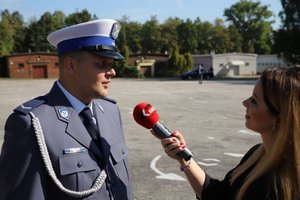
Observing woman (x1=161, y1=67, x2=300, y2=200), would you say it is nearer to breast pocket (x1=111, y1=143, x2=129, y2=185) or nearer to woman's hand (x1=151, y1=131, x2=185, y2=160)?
woman's hand (x1=151, y1=131, x2=185, y2=160)

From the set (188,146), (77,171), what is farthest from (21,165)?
(188,146)

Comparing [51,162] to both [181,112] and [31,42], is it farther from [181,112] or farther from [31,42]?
[31,42]

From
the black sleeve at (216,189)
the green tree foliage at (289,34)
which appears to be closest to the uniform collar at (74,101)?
the black sleeve at (216,189)

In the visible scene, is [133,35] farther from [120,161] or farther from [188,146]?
[120,161]

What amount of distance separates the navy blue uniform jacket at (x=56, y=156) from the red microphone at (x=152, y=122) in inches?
9.9

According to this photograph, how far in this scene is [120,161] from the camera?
2.78m

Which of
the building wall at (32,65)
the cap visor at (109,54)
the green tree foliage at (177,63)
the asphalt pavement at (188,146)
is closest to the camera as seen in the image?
the cap visor at (109,54)

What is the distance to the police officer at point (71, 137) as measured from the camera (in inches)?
88.0

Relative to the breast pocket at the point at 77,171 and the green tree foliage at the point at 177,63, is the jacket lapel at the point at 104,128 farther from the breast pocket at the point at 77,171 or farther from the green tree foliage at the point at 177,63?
the green tree foliage at the point at 177,63

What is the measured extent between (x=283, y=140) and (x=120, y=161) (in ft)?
3.53

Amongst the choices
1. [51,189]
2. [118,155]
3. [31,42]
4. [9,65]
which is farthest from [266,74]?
[31,42]

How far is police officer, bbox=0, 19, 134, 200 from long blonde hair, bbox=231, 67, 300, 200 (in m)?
0.85

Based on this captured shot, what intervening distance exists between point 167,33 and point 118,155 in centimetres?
8568

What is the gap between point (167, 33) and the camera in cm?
8712
